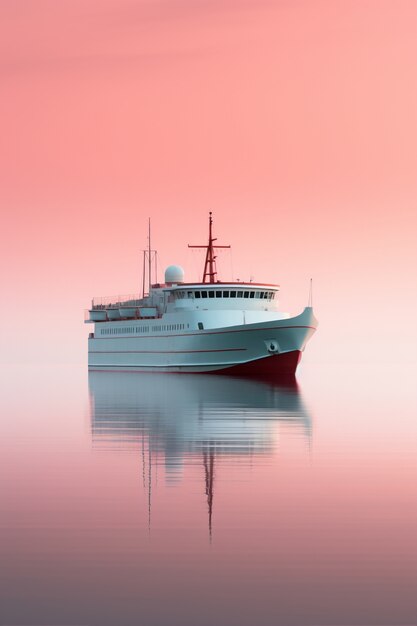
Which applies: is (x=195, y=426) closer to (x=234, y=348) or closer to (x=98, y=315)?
(x=234, y=348)

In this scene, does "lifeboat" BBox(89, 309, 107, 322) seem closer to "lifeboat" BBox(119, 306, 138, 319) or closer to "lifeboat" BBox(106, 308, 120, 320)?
"lifeboat" BBox(106, 308, 120, 320)

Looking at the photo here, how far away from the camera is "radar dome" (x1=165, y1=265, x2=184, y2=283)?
9538cm

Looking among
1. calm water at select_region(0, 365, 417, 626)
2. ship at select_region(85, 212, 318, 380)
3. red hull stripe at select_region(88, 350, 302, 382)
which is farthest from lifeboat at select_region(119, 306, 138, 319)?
calm water at select_region(0, 365, 417, 626)

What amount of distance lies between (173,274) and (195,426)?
66.7 meters

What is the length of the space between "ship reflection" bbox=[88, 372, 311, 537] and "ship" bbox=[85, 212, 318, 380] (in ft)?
67.9

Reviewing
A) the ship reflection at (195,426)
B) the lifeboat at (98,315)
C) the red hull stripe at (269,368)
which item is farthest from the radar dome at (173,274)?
the ship reflection at (195,426)

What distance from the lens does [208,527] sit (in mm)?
13523

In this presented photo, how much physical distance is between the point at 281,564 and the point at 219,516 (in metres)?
3.07

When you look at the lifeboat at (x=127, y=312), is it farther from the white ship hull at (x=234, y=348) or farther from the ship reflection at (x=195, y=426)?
the ship reflection at (x=195, y=426)

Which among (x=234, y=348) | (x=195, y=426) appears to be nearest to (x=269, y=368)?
(x=234, y=348)

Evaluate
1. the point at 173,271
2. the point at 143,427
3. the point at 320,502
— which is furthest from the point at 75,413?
the point at 173,271

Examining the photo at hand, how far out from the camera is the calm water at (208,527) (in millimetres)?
9781

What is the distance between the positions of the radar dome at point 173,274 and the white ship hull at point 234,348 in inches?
337

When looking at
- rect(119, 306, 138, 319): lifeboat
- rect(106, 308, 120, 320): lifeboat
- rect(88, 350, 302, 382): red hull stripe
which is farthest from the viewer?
rect(106, 308, 120, 320): lifeboat
